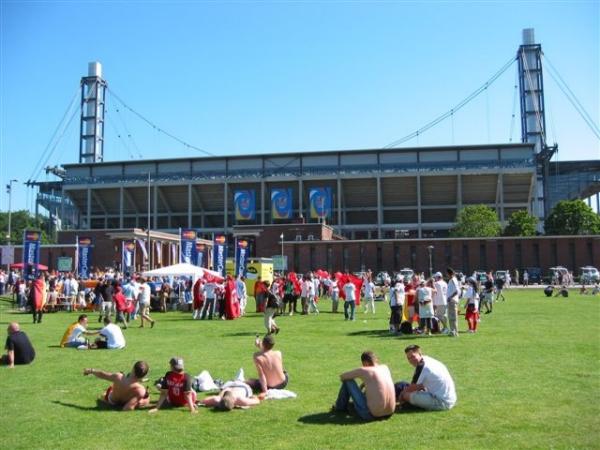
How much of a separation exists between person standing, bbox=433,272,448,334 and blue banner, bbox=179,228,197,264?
923 inches

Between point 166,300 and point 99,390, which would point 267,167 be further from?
point 99,390

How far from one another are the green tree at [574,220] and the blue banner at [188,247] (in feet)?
178

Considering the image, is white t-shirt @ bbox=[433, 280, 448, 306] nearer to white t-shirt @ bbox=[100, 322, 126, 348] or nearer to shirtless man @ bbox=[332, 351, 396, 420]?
white t-shirt @ bbox=[100, 322, 126, 348]

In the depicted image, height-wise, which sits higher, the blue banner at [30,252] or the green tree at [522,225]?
the green tree at [522,225]

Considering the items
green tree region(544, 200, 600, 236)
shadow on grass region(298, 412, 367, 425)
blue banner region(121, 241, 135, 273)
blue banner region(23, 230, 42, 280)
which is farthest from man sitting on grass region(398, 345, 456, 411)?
green tree region(544, 200, 600, 236)

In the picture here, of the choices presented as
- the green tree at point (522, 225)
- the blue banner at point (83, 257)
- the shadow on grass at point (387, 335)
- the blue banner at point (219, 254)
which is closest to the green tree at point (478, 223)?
the green tree at point (522, 225)

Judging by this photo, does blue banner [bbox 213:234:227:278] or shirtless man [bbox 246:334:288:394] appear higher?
blue banner [bbox 213:234:227:278]

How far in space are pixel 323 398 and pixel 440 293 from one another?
896 centimetres

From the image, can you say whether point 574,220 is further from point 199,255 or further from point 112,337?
point 112,337

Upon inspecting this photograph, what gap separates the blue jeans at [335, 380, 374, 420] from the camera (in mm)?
7797

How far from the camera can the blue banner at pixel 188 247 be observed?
38312 millimetres

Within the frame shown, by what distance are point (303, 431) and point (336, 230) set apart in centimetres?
8630

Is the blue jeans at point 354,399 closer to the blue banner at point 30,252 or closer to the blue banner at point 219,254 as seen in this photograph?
the blue banner at point 30,252

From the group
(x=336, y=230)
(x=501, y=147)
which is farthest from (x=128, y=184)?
(x=501, y=147)
